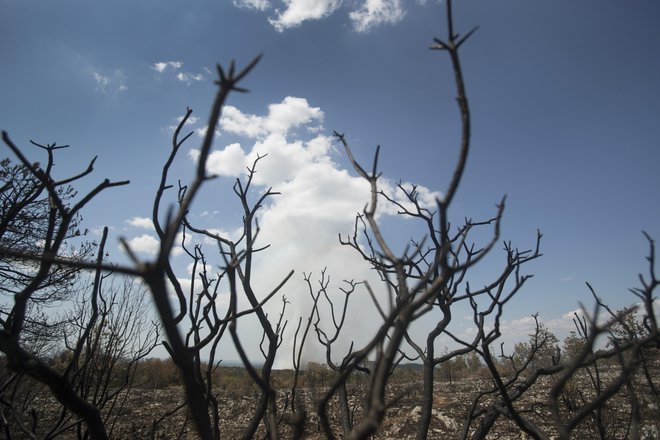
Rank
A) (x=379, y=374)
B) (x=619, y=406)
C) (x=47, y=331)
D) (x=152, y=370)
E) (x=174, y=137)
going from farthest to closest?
(x=152, y=370)
(x=619, y=406)
(x=47, y=331)
(x=174, y=137)
(x=379, y=374)

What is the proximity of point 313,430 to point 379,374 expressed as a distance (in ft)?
46.2

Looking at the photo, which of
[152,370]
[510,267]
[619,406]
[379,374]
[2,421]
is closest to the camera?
[379,374]

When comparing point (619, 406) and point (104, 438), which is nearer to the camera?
point (104, 438)

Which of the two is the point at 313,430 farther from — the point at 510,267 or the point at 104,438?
the point at 104,438

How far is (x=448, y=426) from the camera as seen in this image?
1102 cm

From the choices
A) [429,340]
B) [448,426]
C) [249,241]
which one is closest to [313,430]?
[448,426]

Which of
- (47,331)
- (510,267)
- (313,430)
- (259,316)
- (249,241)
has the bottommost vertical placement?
(313,430)

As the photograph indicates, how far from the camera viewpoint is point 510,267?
2736mm

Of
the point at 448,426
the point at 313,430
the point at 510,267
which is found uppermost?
the point at 510,267

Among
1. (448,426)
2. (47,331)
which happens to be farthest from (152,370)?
(448,426)

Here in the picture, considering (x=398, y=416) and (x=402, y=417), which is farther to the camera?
(x=398, y=416)

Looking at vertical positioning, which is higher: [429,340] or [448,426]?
[429,340]

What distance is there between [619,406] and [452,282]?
537 inches

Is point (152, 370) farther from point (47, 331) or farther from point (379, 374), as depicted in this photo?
point (379, 374)
